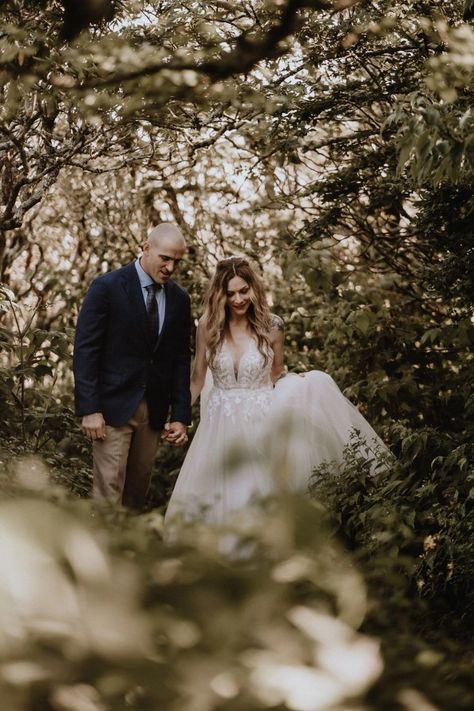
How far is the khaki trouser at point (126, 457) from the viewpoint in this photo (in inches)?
213

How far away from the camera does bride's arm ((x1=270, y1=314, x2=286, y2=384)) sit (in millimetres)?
6164

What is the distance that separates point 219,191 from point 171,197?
608 millimetres

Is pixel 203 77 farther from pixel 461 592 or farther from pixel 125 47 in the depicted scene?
pixel 461 592

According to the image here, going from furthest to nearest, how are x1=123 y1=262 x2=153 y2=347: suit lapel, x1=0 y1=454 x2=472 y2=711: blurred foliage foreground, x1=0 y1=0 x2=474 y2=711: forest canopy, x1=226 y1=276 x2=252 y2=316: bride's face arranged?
x1=226 y1=276 x2=252 y2=316: bride's face
x1=123 y1=262 x2=153 y2=347: suit lapel
x1=0 y1=0 x2=474 y2=711: forest canopy
x1=0 y1=454 x2=472 y2=711: blurred foliage foreground

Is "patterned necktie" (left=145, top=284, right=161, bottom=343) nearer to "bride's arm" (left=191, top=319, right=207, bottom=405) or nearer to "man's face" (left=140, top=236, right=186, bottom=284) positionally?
"man's face" (left=140, top=236, right=186, bottom=284)

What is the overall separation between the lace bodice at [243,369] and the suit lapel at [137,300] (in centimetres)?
75

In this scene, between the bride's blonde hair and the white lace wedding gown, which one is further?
the bride's blonde hair

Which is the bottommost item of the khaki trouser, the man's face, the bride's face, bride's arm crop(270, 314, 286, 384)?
the khaki trouser

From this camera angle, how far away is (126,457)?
5.48 m

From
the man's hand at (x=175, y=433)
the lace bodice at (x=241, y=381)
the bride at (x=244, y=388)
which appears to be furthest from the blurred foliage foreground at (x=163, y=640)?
the lace bodice at (x=241, y=381)

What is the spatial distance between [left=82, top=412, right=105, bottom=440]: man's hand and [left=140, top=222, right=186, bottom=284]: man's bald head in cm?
91

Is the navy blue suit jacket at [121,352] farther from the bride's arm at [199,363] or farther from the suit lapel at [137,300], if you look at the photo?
the bride's arm at [199,363]

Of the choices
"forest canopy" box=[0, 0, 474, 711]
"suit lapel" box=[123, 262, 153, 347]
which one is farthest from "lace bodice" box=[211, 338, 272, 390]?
"forest canopy" box=[0, 0, 474, 711]

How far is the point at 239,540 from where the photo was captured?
1309mm
